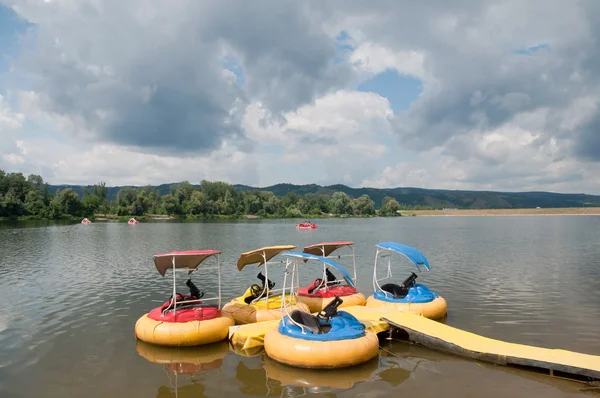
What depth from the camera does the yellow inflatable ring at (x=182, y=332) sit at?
52.2 ft

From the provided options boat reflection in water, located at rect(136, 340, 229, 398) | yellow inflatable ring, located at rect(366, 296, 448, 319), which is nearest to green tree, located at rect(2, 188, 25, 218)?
boat reflection in water, located at rect(136, 340, 229, 398)

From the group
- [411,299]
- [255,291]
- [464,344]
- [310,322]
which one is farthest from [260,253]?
[464,344]

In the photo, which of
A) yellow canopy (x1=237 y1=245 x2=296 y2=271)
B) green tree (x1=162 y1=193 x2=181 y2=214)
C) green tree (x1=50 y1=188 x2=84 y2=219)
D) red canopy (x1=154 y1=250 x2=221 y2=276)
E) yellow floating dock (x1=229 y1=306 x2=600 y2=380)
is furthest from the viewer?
green tree (x1=162 y1=193 x2=181 y2=214)

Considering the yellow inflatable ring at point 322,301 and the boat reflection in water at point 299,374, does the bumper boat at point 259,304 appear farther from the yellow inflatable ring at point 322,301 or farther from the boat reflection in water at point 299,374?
the boat reflection in water at point 299,374

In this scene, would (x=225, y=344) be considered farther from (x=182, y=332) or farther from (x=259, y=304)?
(x=259, y=304)

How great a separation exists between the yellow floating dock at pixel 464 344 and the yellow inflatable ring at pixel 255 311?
1172mm

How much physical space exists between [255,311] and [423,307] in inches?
309

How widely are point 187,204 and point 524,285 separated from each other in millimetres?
141719

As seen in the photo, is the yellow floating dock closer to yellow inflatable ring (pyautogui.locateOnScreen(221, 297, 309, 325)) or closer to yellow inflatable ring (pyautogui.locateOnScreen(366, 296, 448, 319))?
yellow inflatable ring (pyautogui.locateOnScreen(366, 296, 448, 319))

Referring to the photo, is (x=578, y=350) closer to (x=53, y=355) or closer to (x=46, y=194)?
(x=53, y=355)

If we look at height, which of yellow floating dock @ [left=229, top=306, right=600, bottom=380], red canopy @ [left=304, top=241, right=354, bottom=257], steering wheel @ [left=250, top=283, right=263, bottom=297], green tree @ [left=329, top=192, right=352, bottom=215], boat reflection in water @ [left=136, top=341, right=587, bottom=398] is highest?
green tree @ [left=329, top=192, right=352, bottom=215]

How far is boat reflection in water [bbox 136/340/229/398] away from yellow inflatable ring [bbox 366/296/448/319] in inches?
305

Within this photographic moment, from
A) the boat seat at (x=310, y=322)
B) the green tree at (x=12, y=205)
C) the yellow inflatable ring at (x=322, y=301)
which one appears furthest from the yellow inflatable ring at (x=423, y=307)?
the green tree at (x=12, y=205)

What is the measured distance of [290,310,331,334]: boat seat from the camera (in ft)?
48.2
